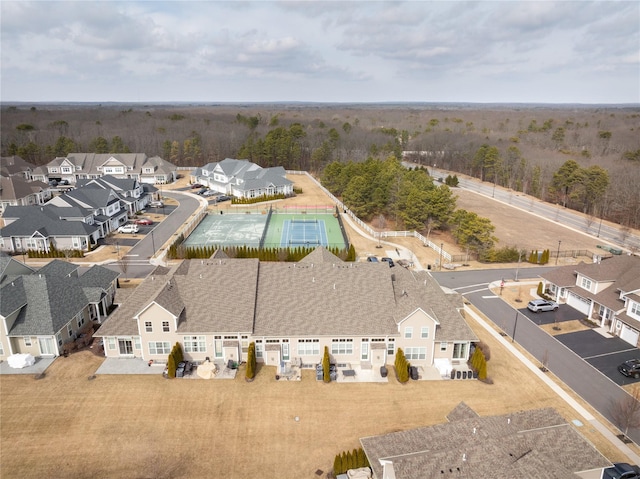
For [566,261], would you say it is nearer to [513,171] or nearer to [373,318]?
[373,318]

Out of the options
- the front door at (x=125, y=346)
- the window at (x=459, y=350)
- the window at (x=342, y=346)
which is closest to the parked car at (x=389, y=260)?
the window at (x=459, y=350)

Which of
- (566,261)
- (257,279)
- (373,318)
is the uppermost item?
(257,279)

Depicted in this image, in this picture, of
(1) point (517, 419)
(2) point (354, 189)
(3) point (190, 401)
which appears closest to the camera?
(1) point (517, 419)

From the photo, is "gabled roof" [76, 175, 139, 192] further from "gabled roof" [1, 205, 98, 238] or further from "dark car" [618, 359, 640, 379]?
"dark car" [618, 359, 640, 379]

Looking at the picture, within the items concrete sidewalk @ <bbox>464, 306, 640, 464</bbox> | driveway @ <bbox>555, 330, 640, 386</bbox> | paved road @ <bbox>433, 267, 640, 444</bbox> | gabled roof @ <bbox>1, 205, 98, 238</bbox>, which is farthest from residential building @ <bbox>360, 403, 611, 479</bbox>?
gabled roof @ <bbox>1, 205, 98, 238</bbox>

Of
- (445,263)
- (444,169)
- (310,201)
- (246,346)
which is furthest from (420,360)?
(444,169)

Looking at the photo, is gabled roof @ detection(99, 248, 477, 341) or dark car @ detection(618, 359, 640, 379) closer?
dark car @ detection(618, 359, 640, 379)

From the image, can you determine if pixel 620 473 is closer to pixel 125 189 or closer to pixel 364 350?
pixel 364 350

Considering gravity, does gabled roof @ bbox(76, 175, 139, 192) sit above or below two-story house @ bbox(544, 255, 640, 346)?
above
